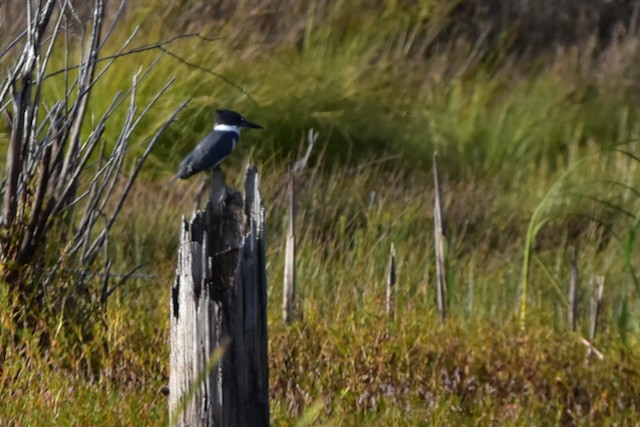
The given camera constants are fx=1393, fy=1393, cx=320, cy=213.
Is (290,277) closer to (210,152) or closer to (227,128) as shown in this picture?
(210,152)

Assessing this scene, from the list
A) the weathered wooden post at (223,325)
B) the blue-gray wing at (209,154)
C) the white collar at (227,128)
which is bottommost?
the weathered wooden post at (223,325)

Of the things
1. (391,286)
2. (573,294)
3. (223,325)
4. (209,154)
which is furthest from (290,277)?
(223,325)

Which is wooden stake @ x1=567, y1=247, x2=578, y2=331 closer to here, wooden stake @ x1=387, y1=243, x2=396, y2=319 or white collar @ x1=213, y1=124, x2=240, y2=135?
wooden stake @ x1=387, y1=243, x2=396, y2=319

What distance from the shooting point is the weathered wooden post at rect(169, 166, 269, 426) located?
9.47 ft

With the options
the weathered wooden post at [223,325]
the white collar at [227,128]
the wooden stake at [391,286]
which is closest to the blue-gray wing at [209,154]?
the white collar at [227,128]

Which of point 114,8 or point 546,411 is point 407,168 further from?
point 546,411

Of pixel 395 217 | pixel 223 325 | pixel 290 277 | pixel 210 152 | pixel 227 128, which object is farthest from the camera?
pixel 395 217

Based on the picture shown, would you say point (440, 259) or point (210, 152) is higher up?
point (210, 152)

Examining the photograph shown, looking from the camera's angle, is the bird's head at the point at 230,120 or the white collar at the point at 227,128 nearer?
the white collar at the point at 227,128

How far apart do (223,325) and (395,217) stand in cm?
338

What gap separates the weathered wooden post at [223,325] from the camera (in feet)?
9.47

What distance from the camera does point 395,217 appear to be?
20.4ft

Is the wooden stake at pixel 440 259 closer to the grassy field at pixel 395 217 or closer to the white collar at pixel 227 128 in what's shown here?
the grassy field at pixel 395 217

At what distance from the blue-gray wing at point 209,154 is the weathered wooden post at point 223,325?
6.51 feet
